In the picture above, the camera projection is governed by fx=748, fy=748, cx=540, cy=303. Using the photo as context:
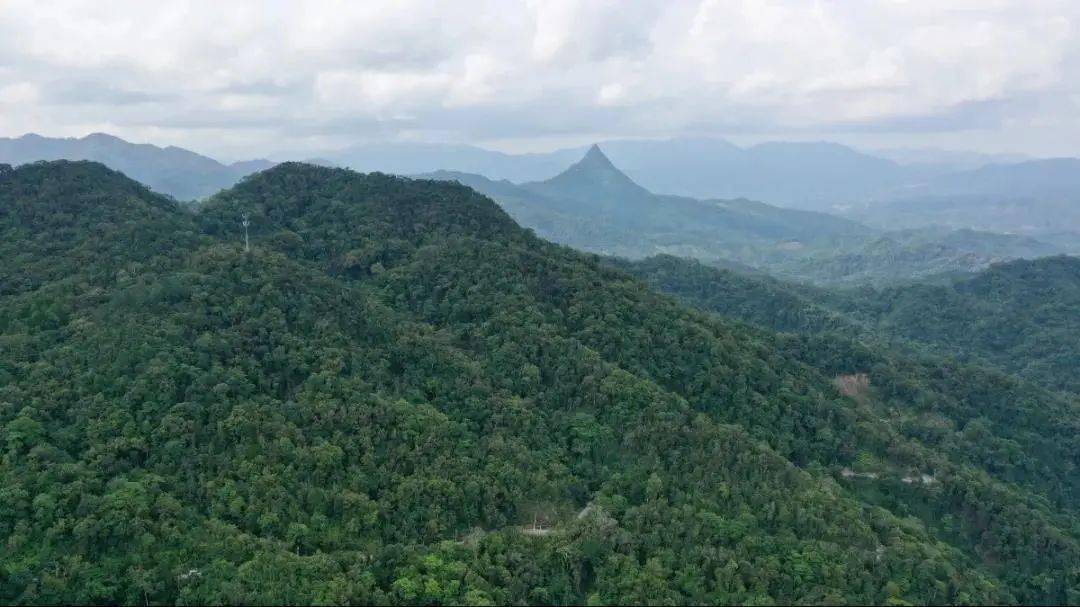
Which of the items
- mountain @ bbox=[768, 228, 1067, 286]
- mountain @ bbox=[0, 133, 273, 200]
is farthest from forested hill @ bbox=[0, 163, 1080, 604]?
mountain @ bbox=[0, 133, 273, 200]

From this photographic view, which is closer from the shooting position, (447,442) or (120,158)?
(447,442)

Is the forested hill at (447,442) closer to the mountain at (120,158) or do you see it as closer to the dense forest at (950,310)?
the dense forest at (950,310)

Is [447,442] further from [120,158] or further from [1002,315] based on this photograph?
[120,158]

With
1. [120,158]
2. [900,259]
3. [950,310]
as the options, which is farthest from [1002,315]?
[120,158]

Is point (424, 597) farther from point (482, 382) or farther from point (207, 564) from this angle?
point (482, 382)

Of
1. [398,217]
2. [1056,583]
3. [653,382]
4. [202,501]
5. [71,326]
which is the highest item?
[398,217]

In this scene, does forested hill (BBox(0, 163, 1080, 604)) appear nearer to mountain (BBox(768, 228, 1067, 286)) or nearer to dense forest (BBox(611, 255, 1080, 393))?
dense forest (BBox(611, 255, 1080, 393))

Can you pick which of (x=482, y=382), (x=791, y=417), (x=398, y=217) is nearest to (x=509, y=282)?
(x=482, y=382)

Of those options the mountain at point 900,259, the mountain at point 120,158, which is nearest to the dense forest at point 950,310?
the mountain at point 900,259
